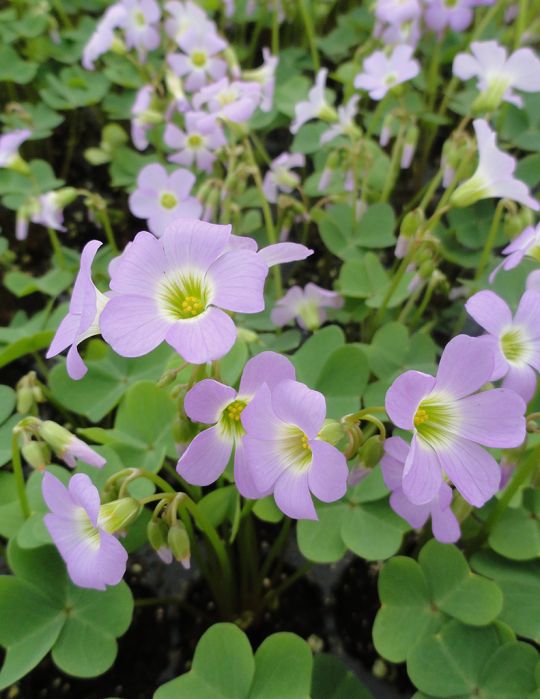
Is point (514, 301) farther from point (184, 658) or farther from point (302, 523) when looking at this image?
point (184, 658)

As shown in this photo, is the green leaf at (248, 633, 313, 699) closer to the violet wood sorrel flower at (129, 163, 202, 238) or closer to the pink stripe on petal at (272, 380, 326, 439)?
the pink stripe on petal at (272, 380, 326, 439)

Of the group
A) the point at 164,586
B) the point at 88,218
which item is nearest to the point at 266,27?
the point at 88,218

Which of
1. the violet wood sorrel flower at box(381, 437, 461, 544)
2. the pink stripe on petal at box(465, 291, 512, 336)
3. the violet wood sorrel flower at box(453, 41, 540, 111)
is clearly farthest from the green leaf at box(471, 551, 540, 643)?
the violet wood sorrel flower at box(453, 41, 540, 111)

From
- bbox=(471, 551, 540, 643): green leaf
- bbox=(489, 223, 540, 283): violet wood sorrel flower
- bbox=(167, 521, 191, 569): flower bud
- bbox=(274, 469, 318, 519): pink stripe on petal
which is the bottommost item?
bbox=(471, 551, 540, 643): green leaf

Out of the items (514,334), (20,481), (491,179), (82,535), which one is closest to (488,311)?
(514,334)

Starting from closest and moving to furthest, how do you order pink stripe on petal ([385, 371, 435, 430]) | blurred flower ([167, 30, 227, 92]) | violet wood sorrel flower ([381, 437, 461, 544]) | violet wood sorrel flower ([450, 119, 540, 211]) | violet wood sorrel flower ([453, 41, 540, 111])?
pink stripe on petal ([385, 371, 435, 430]) < violet wood sorrel flower ([381, 437, 461, 544]) < violet wood sorrel flower ([450, 119, 540, 211]) < violet wood sorrel flower ([453, 41, 540, 111]) < blurred flower ([167, 30, 227, 92])

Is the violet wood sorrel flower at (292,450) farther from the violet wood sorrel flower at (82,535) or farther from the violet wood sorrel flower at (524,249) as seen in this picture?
the violet wood sorrel flower at (524,249)

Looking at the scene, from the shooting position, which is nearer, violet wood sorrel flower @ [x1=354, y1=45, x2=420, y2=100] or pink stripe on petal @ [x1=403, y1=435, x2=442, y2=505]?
pink stripe on petal @ [x1=403, y1=435, x2=442, y2=505]
